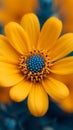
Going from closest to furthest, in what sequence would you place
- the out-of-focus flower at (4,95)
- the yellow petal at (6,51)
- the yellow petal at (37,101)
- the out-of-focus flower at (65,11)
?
the yellow petal at (37,101) < the yellow petal at (6,51) < the out-of-focus flower at (4,95) < the out-of-focus flower at (65,11)

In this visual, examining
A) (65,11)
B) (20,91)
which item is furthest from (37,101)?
(65,11)

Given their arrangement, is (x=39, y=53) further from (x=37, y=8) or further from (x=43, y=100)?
(x=37, y=8)

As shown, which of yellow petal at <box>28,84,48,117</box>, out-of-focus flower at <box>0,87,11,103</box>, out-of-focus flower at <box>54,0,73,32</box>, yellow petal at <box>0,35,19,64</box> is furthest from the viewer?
out-of-focus flower at <box>54,0,73,32</box>

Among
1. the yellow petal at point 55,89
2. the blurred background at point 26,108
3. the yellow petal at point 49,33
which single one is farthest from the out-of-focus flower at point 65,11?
the yellow petal at point 55,89

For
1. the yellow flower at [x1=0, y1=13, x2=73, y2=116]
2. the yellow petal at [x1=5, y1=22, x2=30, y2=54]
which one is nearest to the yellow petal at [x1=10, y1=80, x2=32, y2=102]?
the yellow flower at [x1=0, y1=13, x2=73, y2=116]

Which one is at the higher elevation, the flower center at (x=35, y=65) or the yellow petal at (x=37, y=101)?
the flower center at (x=35, y=65)

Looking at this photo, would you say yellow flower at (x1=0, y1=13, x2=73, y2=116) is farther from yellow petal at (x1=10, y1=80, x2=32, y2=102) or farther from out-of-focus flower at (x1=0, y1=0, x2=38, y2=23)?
out-of-focus flower at (x1=0, y1=0, x2=38, y2=23)

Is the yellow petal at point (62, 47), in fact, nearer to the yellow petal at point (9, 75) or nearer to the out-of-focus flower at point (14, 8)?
the yellow petal at point (9, 75)
